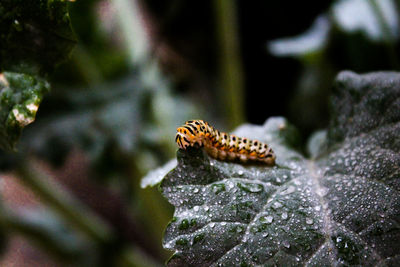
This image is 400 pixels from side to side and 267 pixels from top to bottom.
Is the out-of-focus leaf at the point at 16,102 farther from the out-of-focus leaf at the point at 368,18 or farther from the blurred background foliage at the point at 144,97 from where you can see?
the out-of-focus leaf at the point at 368,18

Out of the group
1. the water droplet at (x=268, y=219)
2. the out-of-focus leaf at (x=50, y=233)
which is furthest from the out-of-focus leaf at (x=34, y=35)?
the out-of-focus leaf at (x=50, y=233)

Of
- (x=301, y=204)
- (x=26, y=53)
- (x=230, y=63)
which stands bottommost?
(x=301, y=204)

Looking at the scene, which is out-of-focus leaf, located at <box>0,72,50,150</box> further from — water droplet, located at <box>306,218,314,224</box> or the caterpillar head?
water droplet, located at <box>306,218,314,224</box>

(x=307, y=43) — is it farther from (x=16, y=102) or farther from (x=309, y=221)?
(x=16, y=102)

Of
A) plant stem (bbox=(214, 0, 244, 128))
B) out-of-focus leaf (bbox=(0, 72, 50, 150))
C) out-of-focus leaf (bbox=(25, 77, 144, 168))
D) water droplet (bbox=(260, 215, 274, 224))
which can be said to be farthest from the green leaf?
plant stem (bbox=(214, 0, 244, 128))

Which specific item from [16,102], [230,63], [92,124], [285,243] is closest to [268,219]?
[285,243]

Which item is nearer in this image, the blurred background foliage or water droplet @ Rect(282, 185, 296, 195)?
water droplet @ Rect(282, 185, 296, 195)
